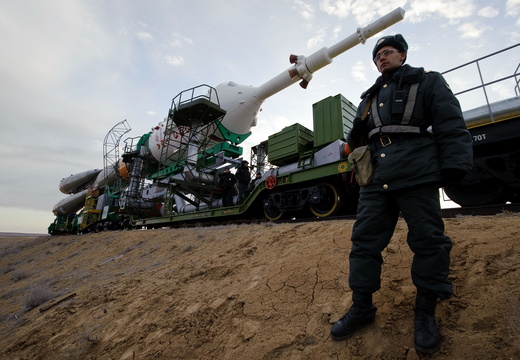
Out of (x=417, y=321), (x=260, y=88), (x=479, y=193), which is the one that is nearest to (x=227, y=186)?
(x=260, y=88)

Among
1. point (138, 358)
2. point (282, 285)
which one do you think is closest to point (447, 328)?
point (282, 285)

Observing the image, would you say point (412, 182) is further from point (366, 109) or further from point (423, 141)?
point (366, 109)

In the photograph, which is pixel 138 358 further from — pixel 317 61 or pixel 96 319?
pixel 317 61

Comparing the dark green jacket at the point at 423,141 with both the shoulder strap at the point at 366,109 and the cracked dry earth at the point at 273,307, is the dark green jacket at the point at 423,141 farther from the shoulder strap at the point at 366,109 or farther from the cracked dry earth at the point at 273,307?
the cracked dry earth at the point at 273,307

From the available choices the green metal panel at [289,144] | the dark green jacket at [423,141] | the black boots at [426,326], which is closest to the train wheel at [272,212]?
the green metal panel at [289,144]

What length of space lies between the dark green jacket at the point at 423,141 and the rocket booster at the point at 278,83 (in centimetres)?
807

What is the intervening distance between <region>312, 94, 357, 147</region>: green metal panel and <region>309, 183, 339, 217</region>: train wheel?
1212mm

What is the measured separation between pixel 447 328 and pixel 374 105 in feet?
5.35

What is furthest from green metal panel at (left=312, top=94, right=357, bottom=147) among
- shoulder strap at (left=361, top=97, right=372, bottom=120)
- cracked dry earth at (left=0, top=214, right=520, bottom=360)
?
shoulder strap at (left=361, top=97, right=372, bottom=120)

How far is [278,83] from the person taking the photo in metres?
12.1

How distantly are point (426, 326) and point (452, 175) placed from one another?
3.10ft

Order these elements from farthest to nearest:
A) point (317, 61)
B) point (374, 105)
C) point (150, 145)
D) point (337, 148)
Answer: point (150, 145) < point (317, 61) < point (337, 148) < point (374, 105)

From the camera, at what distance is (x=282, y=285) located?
2.85 metres

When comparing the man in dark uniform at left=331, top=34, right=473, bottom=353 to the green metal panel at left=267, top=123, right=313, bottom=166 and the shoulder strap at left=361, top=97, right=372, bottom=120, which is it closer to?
the shoulder strap at left=361, top=97, right=372, bottom=120
